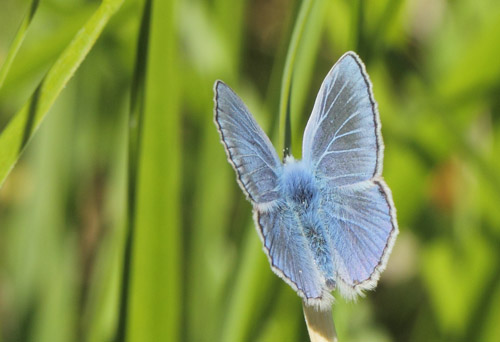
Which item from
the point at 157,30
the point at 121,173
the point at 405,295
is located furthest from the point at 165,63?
the point at 405,295

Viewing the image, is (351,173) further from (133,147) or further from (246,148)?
(133,147)

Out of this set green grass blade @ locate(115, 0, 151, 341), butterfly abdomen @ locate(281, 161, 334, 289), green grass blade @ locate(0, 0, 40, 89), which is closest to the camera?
green grass blade @ locate(0, 0, 40, 89)

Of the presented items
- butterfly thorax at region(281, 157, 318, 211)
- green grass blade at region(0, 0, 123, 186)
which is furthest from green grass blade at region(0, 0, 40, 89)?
butterfly thorax at region(281, 157, 318, 211)

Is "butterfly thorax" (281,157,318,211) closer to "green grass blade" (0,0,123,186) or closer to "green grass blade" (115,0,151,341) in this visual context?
"green grass blade" (115,0,151,341)

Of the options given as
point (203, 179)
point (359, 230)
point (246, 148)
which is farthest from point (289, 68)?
point (203, 179)

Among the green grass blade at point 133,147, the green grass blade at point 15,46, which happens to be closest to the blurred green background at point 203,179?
the green grass blade at point 133,147

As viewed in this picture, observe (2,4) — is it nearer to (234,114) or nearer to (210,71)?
(210,71)
